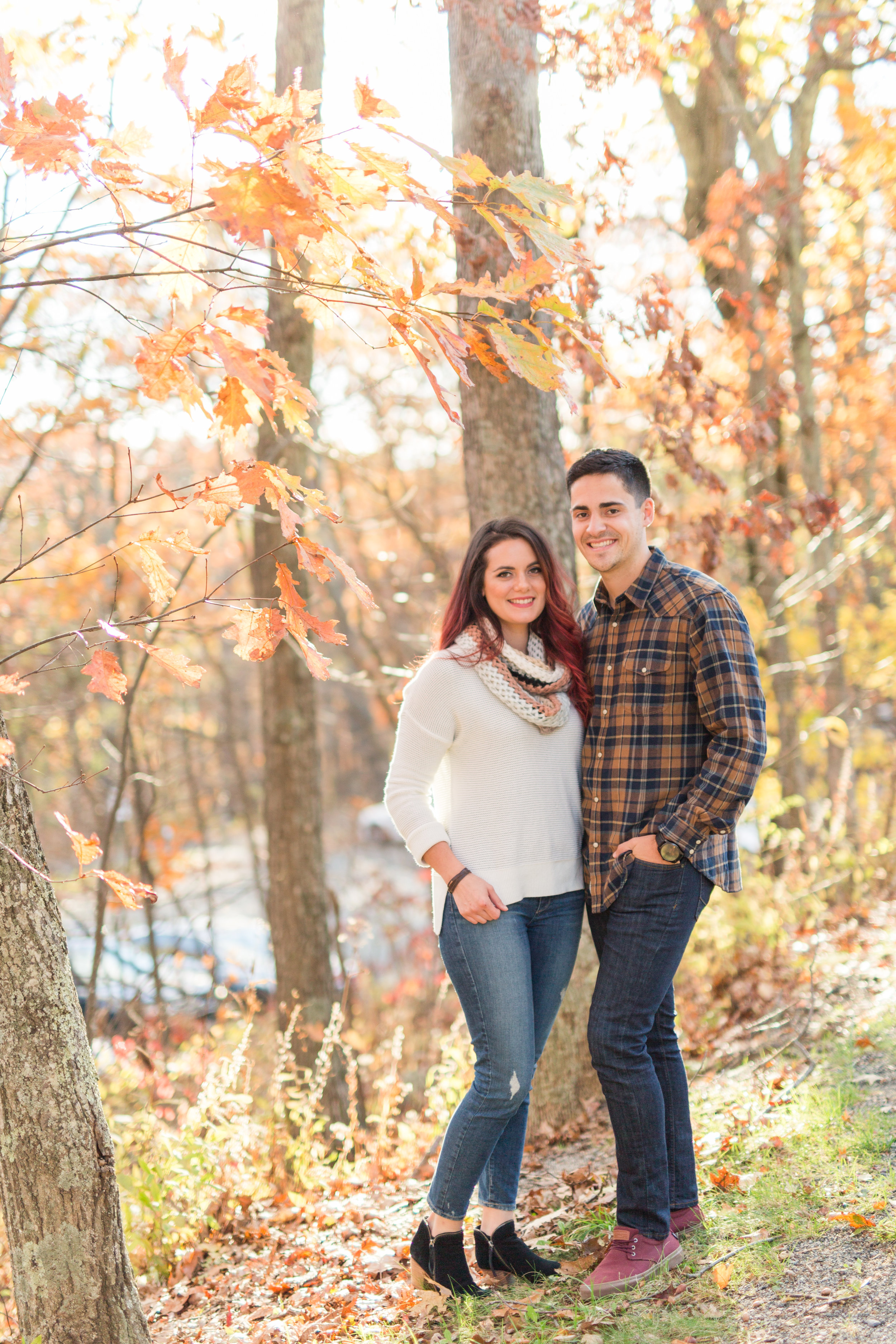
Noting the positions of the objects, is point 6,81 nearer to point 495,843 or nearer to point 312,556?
point 312,556

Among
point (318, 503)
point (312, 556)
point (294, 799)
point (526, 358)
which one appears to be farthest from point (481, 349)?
point (294, 799)

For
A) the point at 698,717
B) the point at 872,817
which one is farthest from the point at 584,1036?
the point at 872,817

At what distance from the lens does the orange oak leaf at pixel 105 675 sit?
228 cm

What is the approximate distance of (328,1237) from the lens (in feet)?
11.3

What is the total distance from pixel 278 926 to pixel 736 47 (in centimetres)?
781

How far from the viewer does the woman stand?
8.63 feet

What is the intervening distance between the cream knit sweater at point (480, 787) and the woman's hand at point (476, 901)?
6cm

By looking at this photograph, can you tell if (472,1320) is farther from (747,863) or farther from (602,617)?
(747,863)

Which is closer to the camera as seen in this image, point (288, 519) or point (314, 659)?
point (288, 519)

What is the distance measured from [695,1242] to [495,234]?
11.9 feet

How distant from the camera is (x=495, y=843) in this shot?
105 inches

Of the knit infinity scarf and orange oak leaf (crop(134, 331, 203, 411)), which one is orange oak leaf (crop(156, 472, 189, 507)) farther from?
the knit infinity scarf

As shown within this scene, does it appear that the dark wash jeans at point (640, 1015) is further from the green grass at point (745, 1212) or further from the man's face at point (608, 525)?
the man's face at point (608, 525)

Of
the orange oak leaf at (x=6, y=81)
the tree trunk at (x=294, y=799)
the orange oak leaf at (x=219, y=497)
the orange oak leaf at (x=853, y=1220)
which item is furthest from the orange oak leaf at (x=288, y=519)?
the tree trunk at (x=294, y=799)
